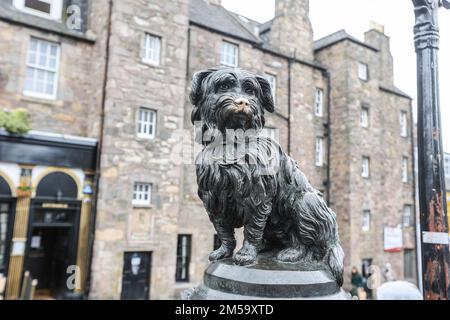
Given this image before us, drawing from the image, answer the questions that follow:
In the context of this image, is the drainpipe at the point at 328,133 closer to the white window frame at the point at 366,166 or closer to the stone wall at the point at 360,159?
the stone wall at the point at 360,159

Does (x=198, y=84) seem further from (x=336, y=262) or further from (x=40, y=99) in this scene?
(x=40, y=99)

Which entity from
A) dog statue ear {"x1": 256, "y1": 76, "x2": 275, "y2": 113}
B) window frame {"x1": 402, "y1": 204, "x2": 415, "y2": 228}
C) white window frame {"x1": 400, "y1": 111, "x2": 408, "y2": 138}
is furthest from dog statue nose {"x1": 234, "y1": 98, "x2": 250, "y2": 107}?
white window frame {"x1": 400, "y1": 111, "x2": 408, "y2": 138}

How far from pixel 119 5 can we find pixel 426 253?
35.2ft

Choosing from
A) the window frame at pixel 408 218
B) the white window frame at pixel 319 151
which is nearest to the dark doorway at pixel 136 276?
the white window frame at pixel 319 151

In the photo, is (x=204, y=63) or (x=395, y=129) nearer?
(x=204, y=63)

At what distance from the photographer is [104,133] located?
10.2 metres

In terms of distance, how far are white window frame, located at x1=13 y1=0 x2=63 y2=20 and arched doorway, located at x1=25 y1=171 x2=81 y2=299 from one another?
4825 millimetres

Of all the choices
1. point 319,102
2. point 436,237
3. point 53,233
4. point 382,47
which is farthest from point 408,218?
point 436,237

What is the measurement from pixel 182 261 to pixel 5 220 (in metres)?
5.45

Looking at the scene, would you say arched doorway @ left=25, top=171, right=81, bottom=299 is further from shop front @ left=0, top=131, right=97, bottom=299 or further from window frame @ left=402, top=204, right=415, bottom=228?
window frame @ left=402, top=204, right=415, bottom=228

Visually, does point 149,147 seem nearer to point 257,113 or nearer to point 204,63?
point 204,63

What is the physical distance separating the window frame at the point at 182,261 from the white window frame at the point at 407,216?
40.0 feet

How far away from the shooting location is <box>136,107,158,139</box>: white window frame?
35.9 feet
